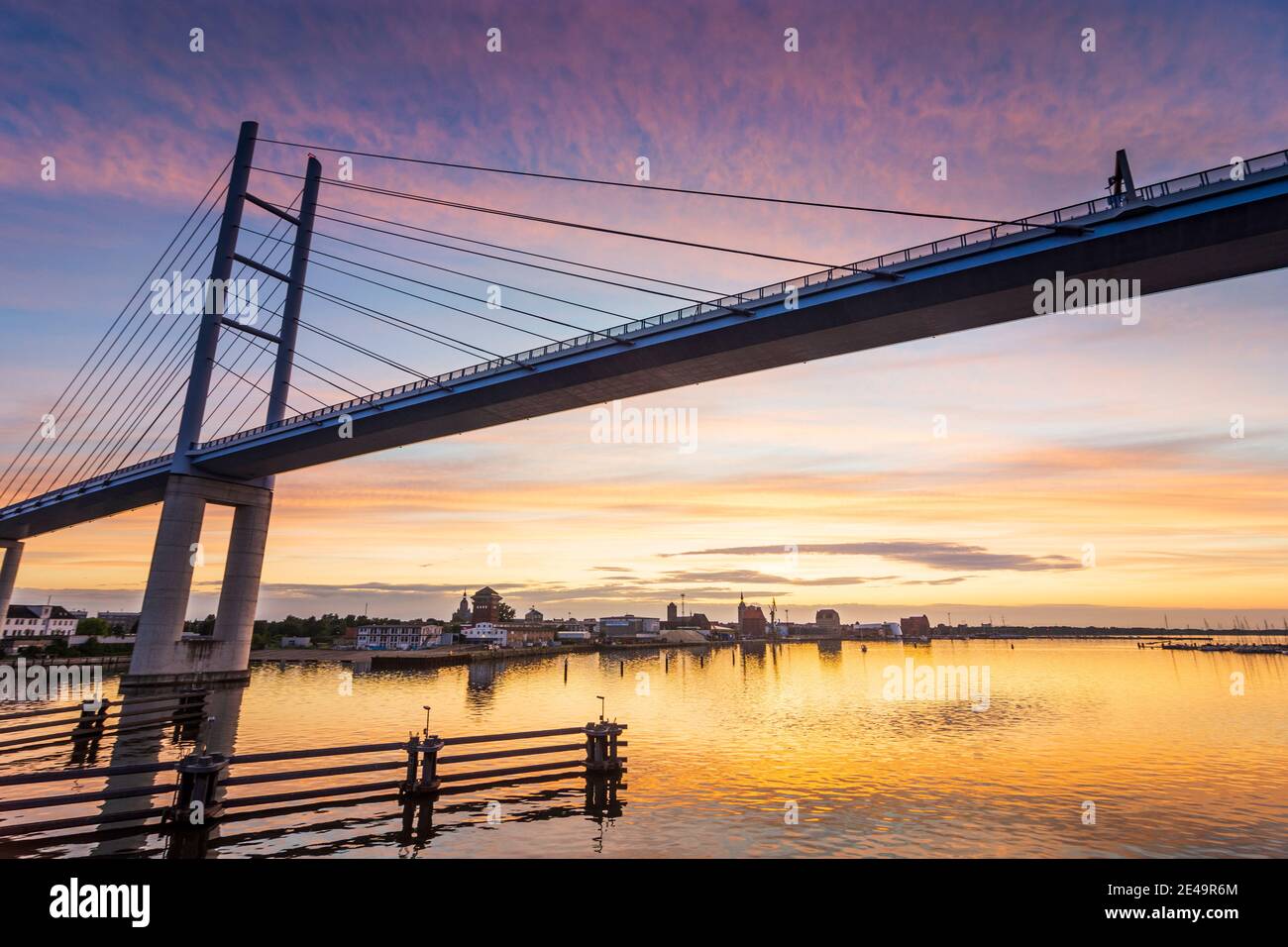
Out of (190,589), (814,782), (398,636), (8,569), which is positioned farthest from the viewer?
(398,636)

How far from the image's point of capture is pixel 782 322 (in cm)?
3403

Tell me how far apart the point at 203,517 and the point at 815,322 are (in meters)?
44.2

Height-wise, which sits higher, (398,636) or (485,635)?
(485,635)

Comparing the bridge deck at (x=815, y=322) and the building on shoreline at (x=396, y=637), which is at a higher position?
the bridge deck at (x=815, y=322)

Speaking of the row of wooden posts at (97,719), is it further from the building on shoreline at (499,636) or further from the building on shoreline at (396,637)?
the building on shoreline at (499,636)

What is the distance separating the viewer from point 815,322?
3356 cm

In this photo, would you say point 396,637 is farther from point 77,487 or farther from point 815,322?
point 815,322

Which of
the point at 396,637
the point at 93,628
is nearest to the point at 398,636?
the point at 396,637

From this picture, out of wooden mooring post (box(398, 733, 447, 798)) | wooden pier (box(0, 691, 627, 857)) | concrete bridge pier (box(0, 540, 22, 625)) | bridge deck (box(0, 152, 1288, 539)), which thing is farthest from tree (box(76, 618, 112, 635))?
wooden mooring post (box(398, 733, 447, 798))

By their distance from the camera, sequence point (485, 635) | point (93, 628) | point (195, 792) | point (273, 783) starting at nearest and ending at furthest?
point (195, 792), point (273, 783), point (93, 628), point (485, 635)

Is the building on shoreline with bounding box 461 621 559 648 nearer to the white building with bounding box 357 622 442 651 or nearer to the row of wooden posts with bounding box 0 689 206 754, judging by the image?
the white building with bounding box 357 622 442 651

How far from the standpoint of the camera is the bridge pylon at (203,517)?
149 ft

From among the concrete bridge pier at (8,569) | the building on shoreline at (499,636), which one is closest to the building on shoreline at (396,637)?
the building on shoreline at (499,636)

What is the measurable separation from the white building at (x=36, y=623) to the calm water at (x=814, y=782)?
111735 millimetres
